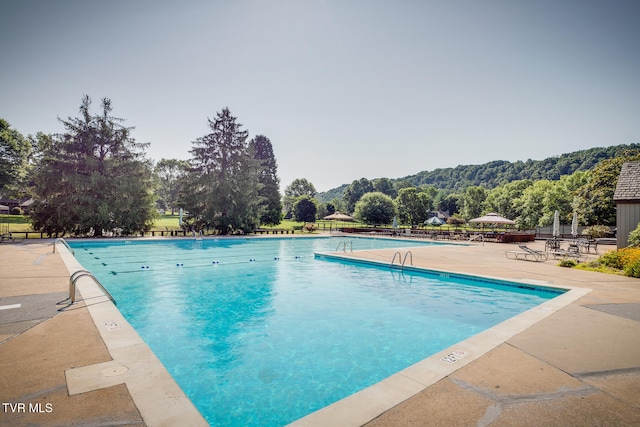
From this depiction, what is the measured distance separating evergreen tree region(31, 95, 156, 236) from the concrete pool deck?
64.4ft

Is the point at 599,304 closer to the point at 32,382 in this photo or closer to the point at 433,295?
the point at 433,295

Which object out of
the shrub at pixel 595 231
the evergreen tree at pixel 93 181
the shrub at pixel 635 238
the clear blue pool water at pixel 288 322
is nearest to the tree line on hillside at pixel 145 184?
the evergreen tree at pixel 93 181

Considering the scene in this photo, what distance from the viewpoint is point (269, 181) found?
41.2 m

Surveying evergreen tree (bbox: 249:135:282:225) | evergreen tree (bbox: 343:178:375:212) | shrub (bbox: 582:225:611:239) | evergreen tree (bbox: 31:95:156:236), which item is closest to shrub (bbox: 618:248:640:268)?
shrub (bbox: 582:225:611:239)

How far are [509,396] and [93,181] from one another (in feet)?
90.4

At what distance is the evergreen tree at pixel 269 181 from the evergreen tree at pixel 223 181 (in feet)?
20.6

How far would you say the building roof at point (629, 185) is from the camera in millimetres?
14966

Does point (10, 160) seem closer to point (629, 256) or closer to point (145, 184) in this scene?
point (145, 184)

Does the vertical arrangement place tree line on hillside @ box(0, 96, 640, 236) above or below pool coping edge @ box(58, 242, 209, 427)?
above

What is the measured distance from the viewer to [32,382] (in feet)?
11.3

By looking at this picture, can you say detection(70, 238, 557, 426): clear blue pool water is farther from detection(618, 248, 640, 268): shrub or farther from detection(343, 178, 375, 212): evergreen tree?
detection(343, 178, 375, 212): evergreen tree

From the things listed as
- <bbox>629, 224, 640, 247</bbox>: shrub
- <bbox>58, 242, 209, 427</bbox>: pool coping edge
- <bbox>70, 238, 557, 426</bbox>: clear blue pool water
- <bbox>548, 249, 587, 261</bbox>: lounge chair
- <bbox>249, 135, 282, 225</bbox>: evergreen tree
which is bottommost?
<bbox>70, 238, 557, 426</bbox>: clear blue pool water

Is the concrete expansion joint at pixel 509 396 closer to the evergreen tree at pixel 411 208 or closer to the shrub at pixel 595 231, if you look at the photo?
the shrub at pixel 595 231

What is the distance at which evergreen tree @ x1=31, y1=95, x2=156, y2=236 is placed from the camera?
22844mm
